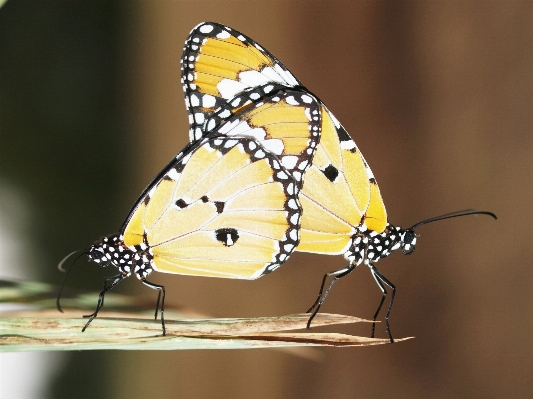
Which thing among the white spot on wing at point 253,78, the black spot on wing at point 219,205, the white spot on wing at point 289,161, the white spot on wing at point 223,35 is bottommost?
the black spot on wing at point 219,205

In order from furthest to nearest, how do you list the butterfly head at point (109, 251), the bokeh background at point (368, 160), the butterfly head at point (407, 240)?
the bokeh background at point (368, 160) → the butterfly head at point (407, 240) → the butterfly head at point (109, 251)

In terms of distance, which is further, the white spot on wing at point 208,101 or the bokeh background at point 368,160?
the bokeh background at point 368,160

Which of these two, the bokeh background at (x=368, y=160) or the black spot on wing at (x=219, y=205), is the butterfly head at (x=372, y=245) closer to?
the black spot on wing at (x=219, y=205)

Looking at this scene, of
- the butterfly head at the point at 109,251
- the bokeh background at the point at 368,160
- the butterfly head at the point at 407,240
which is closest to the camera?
the butterfly head at the point at 109,251

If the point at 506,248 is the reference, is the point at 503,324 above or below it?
below

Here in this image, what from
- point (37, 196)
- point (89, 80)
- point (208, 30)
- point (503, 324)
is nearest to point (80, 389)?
point (37, 196)

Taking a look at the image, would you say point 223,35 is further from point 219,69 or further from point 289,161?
point 289,161

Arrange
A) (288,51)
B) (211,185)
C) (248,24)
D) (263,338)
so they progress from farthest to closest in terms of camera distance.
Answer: (288,51) → (248,24) → (211,185) → (263,338)

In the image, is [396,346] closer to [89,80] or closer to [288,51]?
[288,51]

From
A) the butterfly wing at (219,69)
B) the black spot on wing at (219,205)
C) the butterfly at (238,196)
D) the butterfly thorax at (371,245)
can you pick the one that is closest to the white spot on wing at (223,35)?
the butterfly wing at (219,69)
